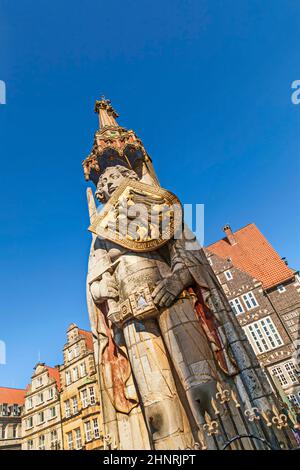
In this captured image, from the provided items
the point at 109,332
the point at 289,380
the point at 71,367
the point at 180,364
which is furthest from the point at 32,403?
the point at 180,364

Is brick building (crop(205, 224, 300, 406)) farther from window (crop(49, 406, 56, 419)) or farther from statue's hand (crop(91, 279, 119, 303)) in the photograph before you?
window (crop(49, 406, 56, 419))

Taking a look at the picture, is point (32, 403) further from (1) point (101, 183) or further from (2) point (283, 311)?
(1) point (101, 183)

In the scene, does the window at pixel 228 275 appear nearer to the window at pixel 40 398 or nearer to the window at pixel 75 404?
the window at pixel 75 404

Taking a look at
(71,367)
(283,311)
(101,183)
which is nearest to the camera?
(101,183)

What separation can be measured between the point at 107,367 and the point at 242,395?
3321mm

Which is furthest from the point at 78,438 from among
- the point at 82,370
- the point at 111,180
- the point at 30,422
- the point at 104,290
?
the point at 111,180

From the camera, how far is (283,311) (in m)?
21.0

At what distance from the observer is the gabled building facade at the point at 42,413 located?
83.7ft

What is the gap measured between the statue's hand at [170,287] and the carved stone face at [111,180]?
161 inches

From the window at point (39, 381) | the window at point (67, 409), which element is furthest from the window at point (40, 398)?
the window at point (67, 409)

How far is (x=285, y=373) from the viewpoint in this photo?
19.2m

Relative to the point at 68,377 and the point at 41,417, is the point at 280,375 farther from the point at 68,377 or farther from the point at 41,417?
the point at 41,417

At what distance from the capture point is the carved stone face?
9852mm

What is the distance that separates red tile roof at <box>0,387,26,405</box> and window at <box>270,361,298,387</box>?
99.6 feet
